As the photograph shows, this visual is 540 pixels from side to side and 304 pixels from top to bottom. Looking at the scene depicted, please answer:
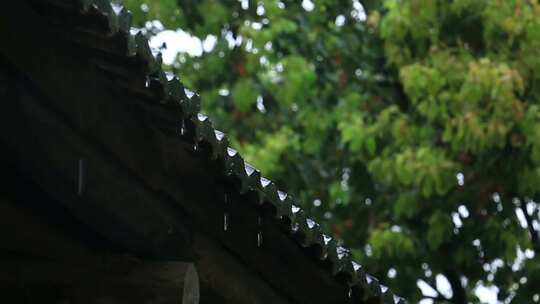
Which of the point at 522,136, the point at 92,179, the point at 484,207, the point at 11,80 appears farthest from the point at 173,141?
the point at 484,207

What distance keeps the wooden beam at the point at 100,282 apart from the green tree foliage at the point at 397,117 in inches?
241

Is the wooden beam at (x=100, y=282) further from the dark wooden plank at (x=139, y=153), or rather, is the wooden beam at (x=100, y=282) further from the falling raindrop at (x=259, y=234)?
the falling raindrop at (x=259, y=234)

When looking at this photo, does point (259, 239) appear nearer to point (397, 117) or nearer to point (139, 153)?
point (139, 153)

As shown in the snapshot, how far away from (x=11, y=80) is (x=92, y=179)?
444 millimetres

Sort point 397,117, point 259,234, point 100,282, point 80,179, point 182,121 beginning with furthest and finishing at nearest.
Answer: point 397,117 → point 259,234 → point 100,282 → point 80,179 → point 182,121

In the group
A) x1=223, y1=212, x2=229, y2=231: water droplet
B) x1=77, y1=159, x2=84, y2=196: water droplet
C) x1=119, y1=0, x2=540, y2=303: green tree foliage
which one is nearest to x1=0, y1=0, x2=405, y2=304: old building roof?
x1=223, y1=212, x2=229, y2=231: water droplet

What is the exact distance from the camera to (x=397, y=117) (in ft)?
40.9

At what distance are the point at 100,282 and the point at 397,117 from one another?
336 inches


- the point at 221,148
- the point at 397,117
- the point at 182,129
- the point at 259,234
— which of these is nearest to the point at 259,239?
the point at 259,234

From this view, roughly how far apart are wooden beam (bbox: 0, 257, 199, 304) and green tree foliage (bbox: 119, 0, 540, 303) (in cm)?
612

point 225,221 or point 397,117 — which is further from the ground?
point 397,117

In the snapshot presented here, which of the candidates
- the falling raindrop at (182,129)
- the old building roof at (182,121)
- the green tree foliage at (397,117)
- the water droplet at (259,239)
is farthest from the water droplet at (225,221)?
the green tree foliage at (397,117)

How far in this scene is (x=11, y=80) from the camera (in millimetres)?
3424

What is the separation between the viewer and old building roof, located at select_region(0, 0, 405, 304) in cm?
319
